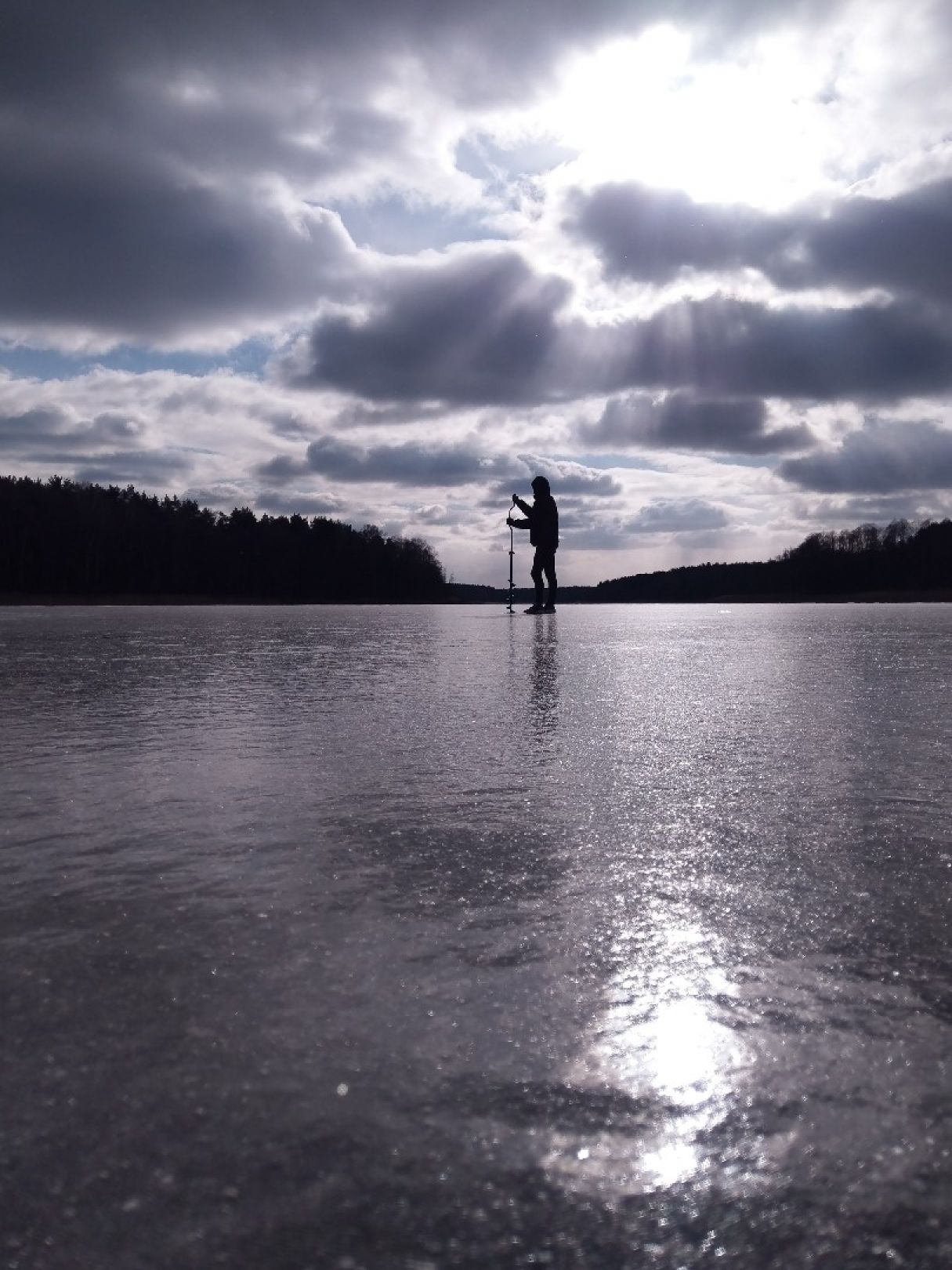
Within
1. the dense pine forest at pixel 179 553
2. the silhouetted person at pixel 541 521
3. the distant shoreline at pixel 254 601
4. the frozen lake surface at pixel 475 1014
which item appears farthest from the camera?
the dense pine forest at pixel 179 553

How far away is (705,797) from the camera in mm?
2836

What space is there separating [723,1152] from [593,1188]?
0.16m

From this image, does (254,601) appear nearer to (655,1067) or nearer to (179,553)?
(179,553)

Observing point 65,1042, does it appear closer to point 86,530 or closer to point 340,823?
point 340,823

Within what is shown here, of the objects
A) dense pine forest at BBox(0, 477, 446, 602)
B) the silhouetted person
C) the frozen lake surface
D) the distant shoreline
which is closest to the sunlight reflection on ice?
the frozen lake surface

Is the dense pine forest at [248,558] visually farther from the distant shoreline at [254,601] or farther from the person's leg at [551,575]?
the person's leg at [551,575]

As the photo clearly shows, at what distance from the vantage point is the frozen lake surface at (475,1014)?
35.5 inches

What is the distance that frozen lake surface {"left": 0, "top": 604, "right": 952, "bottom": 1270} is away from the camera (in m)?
0.90

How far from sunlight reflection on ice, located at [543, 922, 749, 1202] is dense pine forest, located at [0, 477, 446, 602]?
208 feet

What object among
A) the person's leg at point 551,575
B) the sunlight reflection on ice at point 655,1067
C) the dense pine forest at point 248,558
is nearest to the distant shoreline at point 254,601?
the dense pine forest at point 248,558

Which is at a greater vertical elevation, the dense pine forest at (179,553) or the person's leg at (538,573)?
the dense pine forest at (179,553)

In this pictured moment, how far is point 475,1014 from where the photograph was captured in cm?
133

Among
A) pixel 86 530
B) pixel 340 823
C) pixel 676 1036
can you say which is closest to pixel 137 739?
pixel 340 823

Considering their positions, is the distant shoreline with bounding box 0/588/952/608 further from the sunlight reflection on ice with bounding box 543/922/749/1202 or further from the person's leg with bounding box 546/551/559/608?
the sunlight reflection on ice with bounding box 543/922/749/1202
